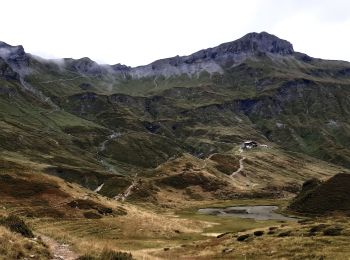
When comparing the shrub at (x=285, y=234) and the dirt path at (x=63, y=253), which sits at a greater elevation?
the dirt path at (x=63, y=253)

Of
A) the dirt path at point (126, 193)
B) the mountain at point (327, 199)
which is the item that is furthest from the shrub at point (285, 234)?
the dirt path at point (126, 193)

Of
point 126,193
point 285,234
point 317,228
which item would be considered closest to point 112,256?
point 285,234

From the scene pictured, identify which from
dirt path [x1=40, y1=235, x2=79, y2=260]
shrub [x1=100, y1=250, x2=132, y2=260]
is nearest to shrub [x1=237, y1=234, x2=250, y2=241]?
dirt path [x1=40, y1=235, x2=79, y2=260]

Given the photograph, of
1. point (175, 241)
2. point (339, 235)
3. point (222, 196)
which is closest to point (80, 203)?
point (175, 241)

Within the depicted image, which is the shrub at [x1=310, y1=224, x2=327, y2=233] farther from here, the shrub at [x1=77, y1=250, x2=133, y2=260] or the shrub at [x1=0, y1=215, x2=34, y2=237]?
the shrub at [x1=0, y1=215, x2=34, y2=237]

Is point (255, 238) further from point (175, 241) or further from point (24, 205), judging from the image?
point (24, 205)

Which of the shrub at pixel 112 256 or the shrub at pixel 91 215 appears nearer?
the shrub at pixel 112 256

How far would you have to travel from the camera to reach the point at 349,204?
11912 cm

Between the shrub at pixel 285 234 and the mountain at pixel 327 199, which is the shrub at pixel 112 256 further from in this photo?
the mountain at pixel 327 199

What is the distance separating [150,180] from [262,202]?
40.9 m

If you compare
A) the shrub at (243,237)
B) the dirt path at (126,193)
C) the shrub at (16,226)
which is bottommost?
the dirt path at (126,193)

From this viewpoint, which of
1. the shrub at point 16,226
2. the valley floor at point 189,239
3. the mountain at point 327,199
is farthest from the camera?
the mountain at point 327,199

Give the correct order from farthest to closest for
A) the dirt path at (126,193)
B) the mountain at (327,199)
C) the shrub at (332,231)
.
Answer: the dirt path at (126,193) → the mountain at (327,199) → the shrub at (332,231)

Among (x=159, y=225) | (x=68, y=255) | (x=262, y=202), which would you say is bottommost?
(x=262, y=202)
